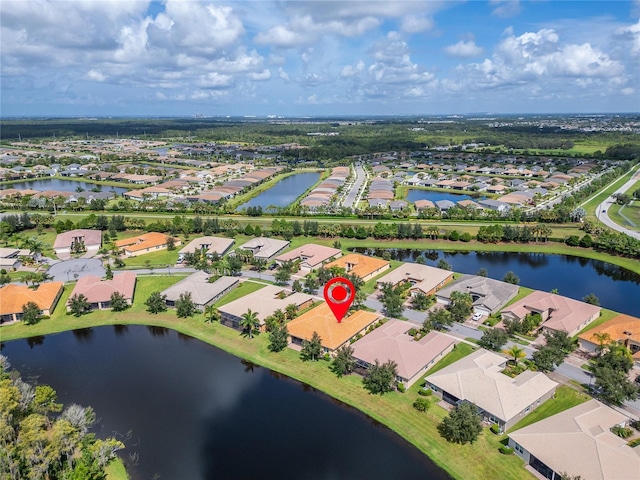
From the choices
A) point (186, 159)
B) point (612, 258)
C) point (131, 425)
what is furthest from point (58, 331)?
point (186, 159)

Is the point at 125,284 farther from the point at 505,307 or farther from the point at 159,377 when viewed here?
the point at 505,307

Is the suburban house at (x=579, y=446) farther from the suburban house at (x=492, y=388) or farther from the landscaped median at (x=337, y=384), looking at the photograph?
the suburban house at (x=492, y=388)

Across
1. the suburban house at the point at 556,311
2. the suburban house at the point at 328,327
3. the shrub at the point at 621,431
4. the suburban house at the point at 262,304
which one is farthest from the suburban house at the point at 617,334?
the suburban house at the point at 262,304

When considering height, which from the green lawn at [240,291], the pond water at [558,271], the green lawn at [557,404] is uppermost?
the green lawn at [240,291]

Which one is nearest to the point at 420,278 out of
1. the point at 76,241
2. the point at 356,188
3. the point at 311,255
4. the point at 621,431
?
the point at 311,255

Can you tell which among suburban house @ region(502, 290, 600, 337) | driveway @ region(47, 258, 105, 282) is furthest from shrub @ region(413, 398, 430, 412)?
driveway @ region(47, 258, 105, 282)

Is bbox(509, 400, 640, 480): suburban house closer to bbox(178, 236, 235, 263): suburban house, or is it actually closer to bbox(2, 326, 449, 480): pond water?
bbox(2, 326, 449, 480): pond water
